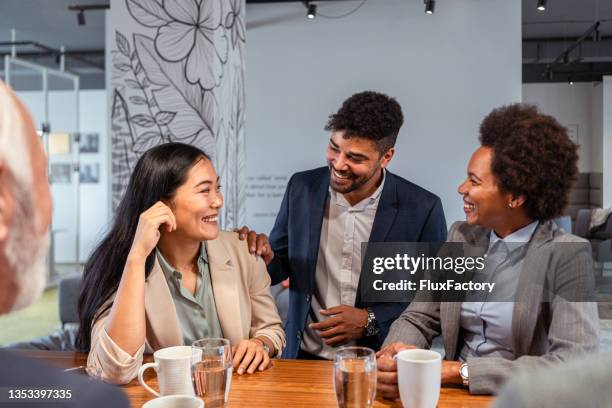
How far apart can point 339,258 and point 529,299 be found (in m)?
0.83

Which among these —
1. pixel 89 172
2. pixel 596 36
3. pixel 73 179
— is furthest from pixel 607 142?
pixel 89 172

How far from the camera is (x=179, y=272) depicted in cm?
176

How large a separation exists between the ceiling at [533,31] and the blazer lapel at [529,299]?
7.95ft

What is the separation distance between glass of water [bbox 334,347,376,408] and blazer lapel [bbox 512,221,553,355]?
597 mm

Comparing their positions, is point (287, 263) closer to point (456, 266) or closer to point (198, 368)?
point (456, 266)

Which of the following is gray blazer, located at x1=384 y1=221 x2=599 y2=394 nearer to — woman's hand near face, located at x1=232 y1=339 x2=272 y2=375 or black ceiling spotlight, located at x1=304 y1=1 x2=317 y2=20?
woman's hand near face, located at x1=232 y1=339 x2=272 y2=375

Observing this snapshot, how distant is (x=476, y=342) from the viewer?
1543 millimetres

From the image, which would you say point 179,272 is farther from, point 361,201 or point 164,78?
point 164,78

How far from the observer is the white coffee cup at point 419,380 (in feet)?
3.50

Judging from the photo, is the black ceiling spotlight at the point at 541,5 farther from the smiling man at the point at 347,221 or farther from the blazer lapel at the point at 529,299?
the blazer lapel at the point at 529,299

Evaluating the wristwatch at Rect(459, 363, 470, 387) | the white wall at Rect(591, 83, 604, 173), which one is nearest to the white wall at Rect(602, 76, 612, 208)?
the white wall at Rect(591, 83, 604, 173)

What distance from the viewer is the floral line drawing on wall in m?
2.97

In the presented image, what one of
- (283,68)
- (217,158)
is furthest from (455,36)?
(217,158)

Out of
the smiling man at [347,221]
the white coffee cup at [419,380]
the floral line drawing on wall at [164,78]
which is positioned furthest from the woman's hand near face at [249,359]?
the floral line drawing on wall at [164,78]
